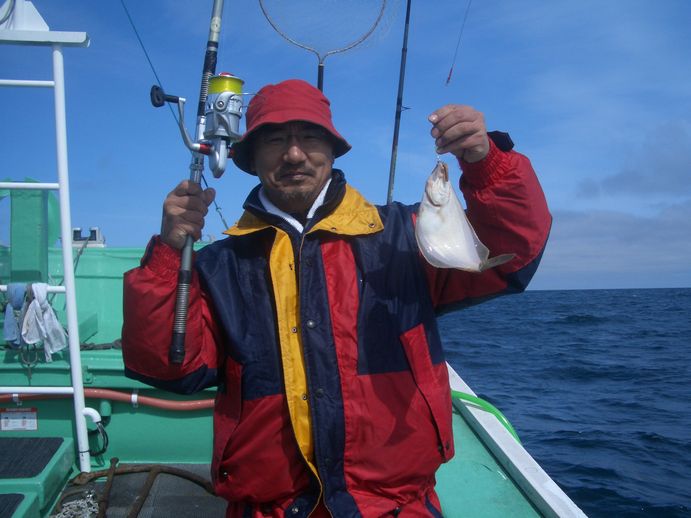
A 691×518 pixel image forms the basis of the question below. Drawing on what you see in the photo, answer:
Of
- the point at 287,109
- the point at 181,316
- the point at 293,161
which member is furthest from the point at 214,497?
the point at 287,109

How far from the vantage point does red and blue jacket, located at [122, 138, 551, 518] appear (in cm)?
209

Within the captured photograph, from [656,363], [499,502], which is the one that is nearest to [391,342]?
[499,502]

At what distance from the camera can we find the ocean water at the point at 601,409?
6.80 meters

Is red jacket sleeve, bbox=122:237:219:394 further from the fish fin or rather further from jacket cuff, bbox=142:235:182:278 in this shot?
the fish fin

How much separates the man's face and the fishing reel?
0.14 metres

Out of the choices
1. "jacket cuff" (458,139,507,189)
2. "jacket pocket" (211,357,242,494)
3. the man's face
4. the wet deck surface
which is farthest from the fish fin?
the wet deck surface

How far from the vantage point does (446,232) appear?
2.14 metres

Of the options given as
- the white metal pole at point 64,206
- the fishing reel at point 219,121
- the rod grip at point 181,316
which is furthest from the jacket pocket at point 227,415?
the white metal pole at point 64,206

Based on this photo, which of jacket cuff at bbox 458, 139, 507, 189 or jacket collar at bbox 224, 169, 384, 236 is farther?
jacket collar at bbox 224, 169, 384, 236

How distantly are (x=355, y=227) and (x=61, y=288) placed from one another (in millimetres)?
2272

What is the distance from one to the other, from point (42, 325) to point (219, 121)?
7.57 feet

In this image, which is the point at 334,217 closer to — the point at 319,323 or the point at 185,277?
the point at 319,323

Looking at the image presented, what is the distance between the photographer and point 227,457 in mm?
2227

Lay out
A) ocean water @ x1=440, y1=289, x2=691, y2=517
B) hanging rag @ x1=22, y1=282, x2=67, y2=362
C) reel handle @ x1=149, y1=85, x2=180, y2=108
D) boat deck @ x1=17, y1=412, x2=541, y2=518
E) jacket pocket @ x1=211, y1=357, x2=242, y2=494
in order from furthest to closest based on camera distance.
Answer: ocean water @ x1=440, y1=289, x2=691, y2=517, hanging rag @ x1=22, y1=282, x2=67, y2=362, boat deck @ x1=17, y1=412, x2=541, y2=518, reel handle @ x1=149, y1=85, x2=180, y2=108, jacket pocket @ x1=211, y1=357, x2=242, y2=494
